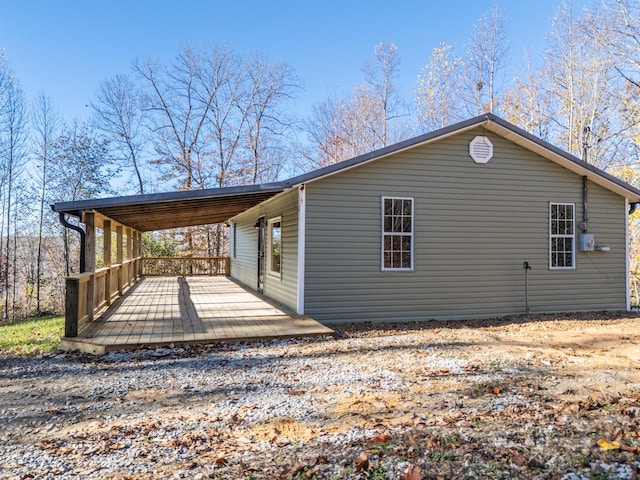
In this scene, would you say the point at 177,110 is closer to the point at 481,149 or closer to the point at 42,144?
the point at 42,144

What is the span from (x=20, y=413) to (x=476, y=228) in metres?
7.38

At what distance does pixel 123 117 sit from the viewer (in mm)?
21750

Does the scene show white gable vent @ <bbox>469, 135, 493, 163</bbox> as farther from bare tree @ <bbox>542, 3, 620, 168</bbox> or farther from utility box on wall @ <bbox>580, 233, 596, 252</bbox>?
bare tree @ <bbox>542, 3, 620, 168</bbox>

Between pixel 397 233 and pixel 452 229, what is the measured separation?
1.11 meters

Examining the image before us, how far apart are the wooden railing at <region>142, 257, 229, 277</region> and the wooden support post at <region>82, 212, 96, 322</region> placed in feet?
37.2

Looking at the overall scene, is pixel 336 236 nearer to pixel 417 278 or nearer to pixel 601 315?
pixel 417 278

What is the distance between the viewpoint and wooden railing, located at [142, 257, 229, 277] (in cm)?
1816

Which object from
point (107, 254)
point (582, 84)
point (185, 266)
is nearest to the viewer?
point (107, 254)

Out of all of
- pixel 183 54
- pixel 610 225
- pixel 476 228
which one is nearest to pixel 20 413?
pixel 476 228

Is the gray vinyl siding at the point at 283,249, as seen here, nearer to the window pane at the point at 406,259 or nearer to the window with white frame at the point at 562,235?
the window pane at the point at 406,259

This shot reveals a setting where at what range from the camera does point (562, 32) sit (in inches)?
611

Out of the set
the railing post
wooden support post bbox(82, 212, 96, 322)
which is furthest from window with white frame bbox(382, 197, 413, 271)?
the railing post

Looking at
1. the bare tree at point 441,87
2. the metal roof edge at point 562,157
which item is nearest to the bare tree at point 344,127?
the bare tree at point 441,87

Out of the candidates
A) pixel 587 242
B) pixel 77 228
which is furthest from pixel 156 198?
pixel 587 242
